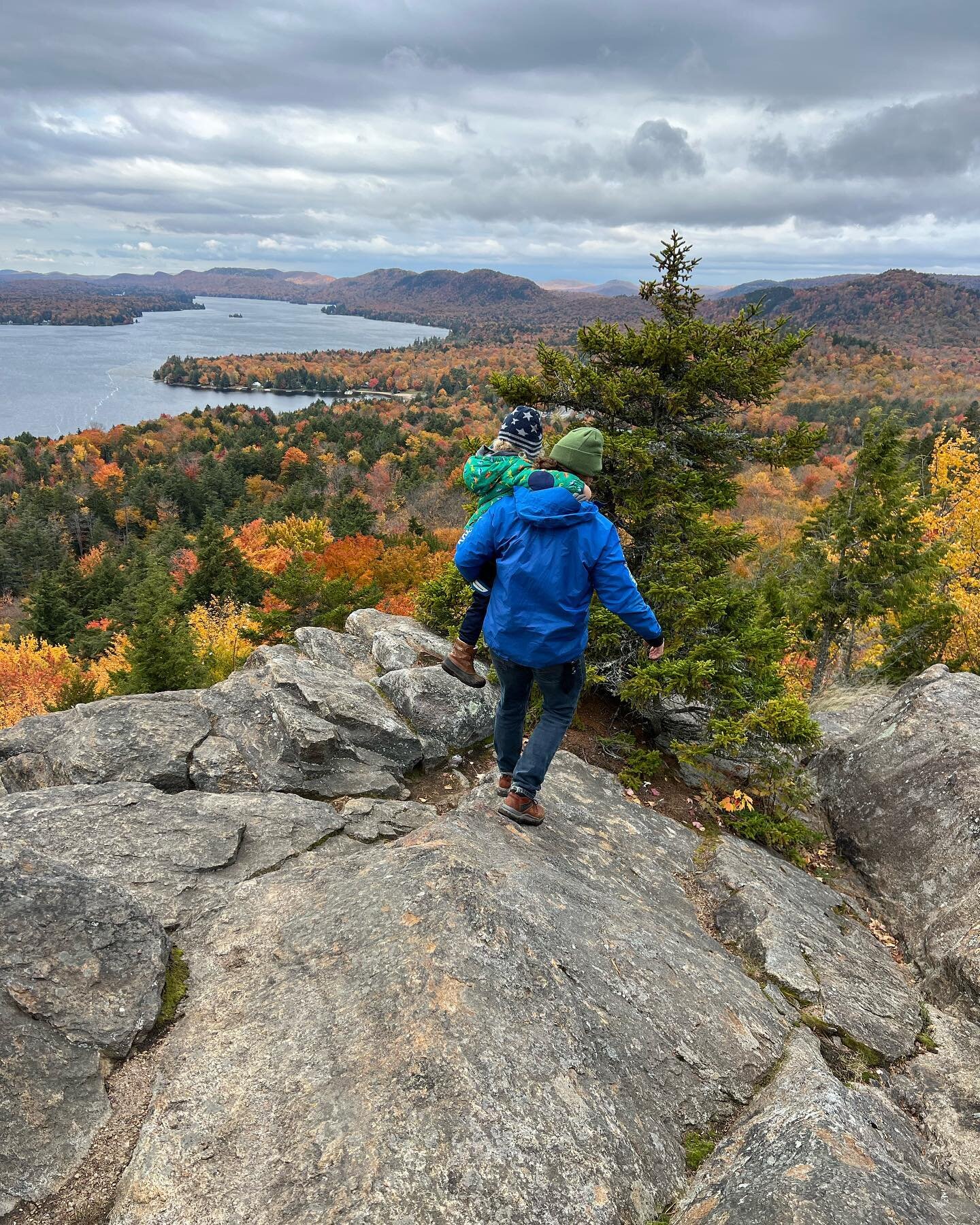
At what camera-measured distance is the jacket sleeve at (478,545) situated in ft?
15.8

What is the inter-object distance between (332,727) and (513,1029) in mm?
4812

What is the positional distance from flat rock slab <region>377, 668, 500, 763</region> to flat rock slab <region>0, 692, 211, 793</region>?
2512 millimetres

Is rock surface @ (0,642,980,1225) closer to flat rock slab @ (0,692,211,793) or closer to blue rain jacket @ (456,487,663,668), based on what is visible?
flat rock slab @ (0,692,211,793)

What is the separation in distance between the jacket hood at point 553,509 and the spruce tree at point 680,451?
3.73 metres

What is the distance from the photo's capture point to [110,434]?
126m

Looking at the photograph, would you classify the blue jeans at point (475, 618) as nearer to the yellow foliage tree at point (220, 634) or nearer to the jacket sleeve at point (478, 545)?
the jacket sleeve at point (478, 545)

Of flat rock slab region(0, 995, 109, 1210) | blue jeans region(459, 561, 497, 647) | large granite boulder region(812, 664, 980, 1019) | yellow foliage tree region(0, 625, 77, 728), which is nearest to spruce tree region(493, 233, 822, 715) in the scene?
large granite boulder region(812, 664, 980, 1019)

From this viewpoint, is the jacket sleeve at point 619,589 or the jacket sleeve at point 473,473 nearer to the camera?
the jacket sleeve at point 619,589

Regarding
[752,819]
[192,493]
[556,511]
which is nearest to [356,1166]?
[556,511]

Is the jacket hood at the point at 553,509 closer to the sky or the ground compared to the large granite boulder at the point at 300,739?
closer to the sky

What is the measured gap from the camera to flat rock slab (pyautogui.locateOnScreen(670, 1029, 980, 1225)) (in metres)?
2.93

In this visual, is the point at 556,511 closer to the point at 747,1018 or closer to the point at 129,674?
the point at 747,1018

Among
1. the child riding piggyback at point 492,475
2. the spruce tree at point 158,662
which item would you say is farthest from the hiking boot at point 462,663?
the spruce tree at point 158,662

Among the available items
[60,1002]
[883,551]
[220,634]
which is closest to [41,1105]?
[60,1002]
